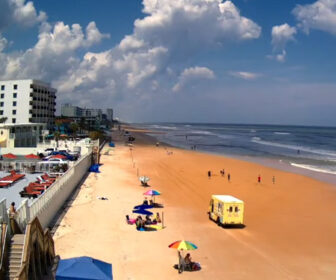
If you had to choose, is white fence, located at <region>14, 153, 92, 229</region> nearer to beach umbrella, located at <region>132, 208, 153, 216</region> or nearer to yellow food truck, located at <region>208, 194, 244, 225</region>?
beach umbrella, located at <region>132, 208, 153, 216</region>

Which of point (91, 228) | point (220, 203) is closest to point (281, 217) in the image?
point (220, 203)

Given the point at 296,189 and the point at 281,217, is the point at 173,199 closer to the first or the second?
the point at 281,217

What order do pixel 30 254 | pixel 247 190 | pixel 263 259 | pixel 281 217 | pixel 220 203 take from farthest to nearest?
pixel 247 190 < pixel 281 217 < pixel 220 203 < pixel 263 259 < pixel 30 254

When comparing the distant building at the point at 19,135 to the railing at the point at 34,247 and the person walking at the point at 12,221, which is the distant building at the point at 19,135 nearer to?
the railing at the point at 34,247

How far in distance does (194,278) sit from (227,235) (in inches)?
244

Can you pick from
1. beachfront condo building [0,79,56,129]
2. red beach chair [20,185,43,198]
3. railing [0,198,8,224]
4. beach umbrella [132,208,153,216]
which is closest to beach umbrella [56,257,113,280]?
railing [0,198,8,224]

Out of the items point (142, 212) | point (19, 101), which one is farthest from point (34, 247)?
point (19, 101)

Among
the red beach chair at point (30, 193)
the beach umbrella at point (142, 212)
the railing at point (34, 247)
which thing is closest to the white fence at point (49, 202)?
the red beach chair at point (30, 193)

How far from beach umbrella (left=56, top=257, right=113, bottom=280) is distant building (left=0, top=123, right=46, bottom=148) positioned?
37062 millimetres

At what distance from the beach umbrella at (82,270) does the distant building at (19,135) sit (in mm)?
37062

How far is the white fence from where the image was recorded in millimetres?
13616

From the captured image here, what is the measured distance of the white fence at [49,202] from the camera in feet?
44.7

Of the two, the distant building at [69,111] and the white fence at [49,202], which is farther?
the distant building at [69,111]

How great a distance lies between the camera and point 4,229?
11.6 m
